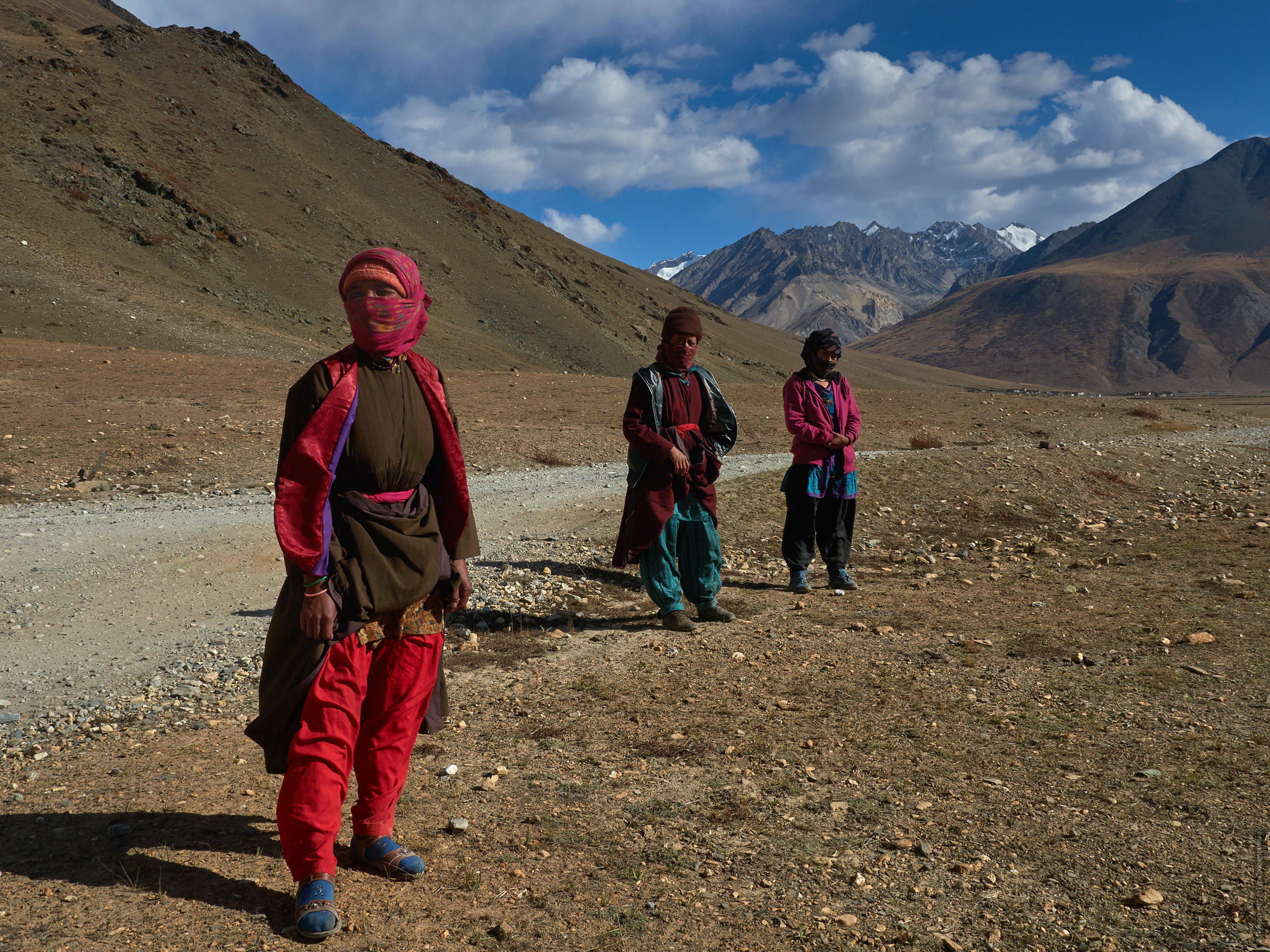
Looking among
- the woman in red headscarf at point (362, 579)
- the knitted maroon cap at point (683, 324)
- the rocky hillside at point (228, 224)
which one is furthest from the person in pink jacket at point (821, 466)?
the rocky hillside at point (228, 224)

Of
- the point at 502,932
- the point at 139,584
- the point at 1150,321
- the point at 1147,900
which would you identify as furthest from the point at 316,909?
the point at 1150,321

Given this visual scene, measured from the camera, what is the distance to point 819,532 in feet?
21.9

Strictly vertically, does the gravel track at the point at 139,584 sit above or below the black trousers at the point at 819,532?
below

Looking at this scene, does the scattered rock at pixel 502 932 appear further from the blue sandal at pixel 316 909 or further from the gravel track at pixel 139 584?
the gravel track at pixel 139 584

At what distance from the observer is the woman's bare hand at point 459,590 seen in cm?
287

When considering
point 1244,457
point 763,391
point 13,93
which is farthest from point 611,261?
point 1244,457

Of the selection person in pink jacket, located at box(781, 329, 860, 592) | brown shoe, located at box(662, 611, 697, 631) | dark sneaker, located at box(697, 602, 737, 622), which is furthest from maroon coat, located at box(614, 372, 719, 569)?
person in pink jacket, located at box(781, 329, 860, 592)

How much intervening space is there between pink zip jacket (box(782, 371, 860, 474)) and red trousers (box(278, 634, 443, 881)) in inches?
156

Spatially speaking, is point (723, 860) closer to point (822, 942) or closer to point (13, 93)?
point (822, 942)

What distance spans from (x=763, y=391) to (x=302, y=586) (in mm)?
24205

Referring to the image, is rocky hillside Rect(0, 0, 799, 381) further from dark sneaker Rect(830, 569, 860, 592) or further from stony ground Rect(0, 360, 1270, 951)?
stony ground Rect(0, 360, 1270, 951)

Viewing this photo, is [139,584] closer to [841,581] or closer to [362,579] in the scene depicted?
[362,579]

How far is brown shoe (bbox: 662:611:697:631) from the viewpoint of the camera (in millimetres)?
5496

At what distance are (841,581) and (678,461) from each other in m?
2.09
